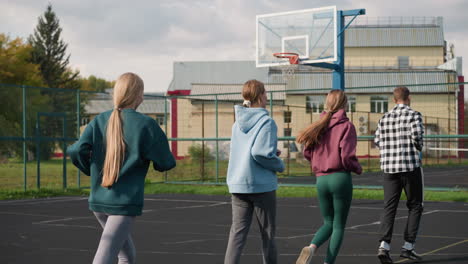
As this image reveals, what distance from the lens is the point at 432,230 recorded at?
9.82 m

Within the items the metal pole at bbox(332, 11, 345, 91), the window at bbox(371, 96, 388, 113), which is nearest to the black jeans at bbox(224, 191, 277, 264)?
the metal pole at bbox(332, 11, 345, 91)

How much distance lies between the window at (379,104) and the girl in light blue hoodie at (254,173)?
140 feet

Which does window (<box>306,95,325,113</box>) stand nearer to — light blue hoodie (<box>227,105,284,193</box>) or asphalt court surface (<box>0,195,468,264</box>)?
asphalt court surface (<box>0,195,468,264</box>)

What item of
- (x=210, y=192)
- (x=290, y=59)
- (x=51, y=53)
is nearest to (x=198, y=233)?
(x=210, y=192)

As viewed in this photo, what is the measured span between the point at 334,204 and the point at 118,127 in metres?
2.36

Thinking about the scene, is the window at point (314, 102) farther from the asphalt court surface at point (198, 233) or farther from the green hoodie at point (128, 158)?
the green hoodie at point (128, 158)

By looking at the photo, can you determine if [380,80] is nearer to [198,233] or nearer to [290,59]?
[290,59]

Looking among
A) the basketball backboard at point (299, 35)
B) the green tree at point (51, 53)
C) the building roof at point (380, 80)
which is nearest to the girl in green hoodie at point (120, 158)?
the basketball backboard at point (299, 35)

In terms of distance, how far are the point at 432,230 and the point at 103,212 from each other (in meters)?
6.68

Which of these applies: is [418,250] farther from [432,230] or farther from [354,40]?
[354,40]

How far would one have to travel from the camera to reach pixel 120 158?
13.9 ft

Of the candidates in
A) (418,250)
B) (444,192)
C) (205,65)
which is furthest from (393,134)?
(205,65)

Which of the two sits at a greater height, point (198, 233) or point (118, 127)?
point (118, 127)

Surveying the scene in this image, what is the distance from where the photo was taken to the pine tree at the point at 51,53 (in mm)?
58875
